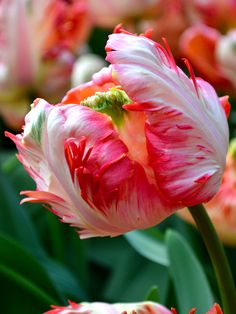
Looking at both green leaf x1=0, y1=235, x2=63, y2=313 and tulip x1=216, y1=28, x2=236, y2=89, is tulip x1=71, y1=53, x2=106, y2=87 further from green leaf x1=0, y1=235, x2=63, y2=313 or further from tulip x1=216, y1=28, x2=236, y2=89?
green leaf x1=0, y1=235, x2=63, y2=313

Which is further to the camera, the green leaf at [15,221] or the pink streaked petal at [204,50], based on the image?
the pink streaked petal at [204,50]

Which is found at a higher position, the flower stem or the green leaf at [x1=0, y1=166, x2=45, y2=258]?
the flower stem

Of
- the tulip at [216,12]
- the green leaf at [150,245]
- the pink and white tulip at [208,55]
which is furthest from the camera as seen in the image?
the tulip at [216,12]

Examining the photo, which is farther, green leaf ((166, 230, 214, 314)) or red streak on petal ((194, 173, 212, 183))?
green leaf ((166, 230, 214, 314))

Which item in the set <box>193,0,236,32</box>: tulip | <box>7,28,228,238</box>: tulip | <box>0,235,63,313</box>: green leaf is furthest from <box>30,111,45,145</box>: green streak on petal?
<box>193,0,236,32</box>: tulip

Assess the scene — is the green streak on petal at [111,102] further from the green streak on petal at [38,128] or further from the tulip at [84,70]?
the tulip at [84,70]

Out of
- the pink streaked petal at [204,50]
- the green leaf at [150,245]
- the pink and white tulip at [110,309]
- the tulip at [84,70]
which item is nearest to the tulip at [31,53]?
the tulip at [84,70]
